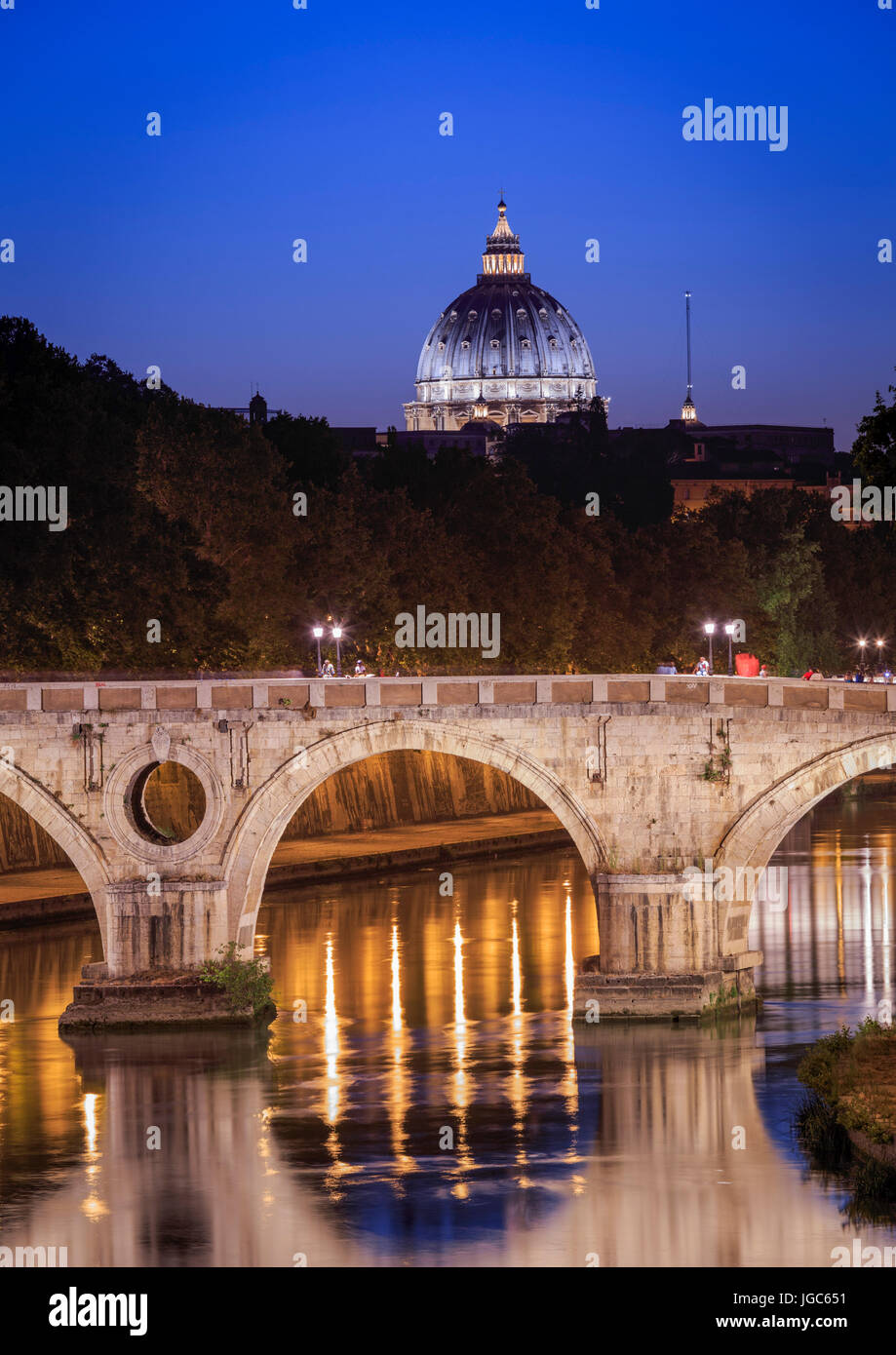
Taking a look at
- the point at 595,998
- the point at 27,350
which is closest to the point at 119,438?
the point at 27,350

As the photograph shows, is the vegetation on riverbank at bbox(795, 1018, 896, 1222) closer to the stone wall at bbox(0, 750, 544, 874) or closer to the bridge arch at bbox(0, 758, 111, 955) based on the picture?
the bridge arch at bbox(0, 758, 111, 955)

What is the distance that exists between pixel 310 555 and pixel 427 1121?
32428 mm

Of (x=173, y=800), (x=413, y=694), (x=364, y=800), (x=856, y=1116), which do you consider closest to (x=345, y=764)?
(x=413, y=694)

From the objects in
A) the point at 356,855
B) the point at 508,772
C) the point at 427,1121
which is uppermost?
the point at 508,772

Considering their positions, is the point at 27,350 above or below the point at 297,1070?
above

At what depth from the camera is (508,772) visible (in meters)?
42.2

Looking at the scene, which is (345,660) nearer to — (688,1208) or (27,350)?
(27,350)

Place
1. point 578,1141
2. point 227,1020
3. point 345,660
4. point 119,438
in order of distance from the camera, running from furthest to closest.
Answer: point 345,660, point 119,438, point 227,1020, point 578,1141

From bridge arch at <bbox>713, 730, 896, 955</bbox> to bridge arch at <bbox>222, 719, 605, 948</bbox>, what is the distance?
2.30 meters

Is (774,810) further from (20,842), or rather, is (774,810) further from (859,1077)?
(20,842)

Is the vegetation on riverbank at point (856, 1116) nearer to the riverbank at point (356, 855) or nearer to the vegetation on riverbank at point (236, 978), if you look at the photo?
the vegetation on riverbank at point (236, 978)
